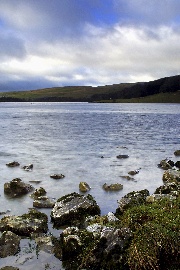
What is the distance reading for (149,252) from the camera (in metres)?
11.9

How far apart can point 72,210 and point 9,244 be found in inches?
169

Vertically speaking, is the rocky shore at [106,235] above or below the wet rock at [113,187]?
above

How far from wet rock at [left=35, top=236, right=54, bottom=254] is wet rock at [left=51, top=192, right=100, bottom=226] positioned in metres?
2.11

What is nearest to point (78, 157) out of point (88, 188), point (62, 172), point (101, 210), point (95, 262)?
point (62, 172)

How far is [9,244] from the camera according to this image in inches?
561

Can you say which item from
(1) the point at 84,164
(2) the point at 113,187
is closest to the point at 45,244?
(2) the point at 113,187

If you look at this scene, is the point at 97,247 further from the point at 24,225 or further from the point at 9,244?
the point at 24,225

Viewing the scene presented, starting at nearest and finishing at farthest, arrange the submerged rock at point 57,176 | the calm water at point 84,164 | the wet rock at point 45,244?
the wet rock at point 45,244 < the calm water at point 84,164 < the submerged rock at point 57,176

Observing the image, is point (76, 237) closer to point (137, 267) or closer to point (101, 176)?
point (137, 267)

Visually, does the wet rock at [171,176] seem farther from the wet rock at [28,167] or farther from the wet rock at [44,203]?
the wet rock at [28,167]

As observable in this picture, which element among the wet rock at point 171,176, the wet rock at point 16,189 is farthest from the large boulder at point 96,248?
the wet rock at point 171,176

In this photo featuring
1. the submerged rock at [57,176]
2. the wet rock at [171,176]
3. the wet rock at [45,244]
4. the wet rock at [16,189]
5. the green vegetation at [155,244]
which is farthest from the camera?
the submerged rock at [57,176]

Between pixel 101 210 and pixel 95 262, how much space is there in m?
6.97

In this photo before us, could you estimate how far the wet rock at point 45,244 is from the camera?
14.1 metres
